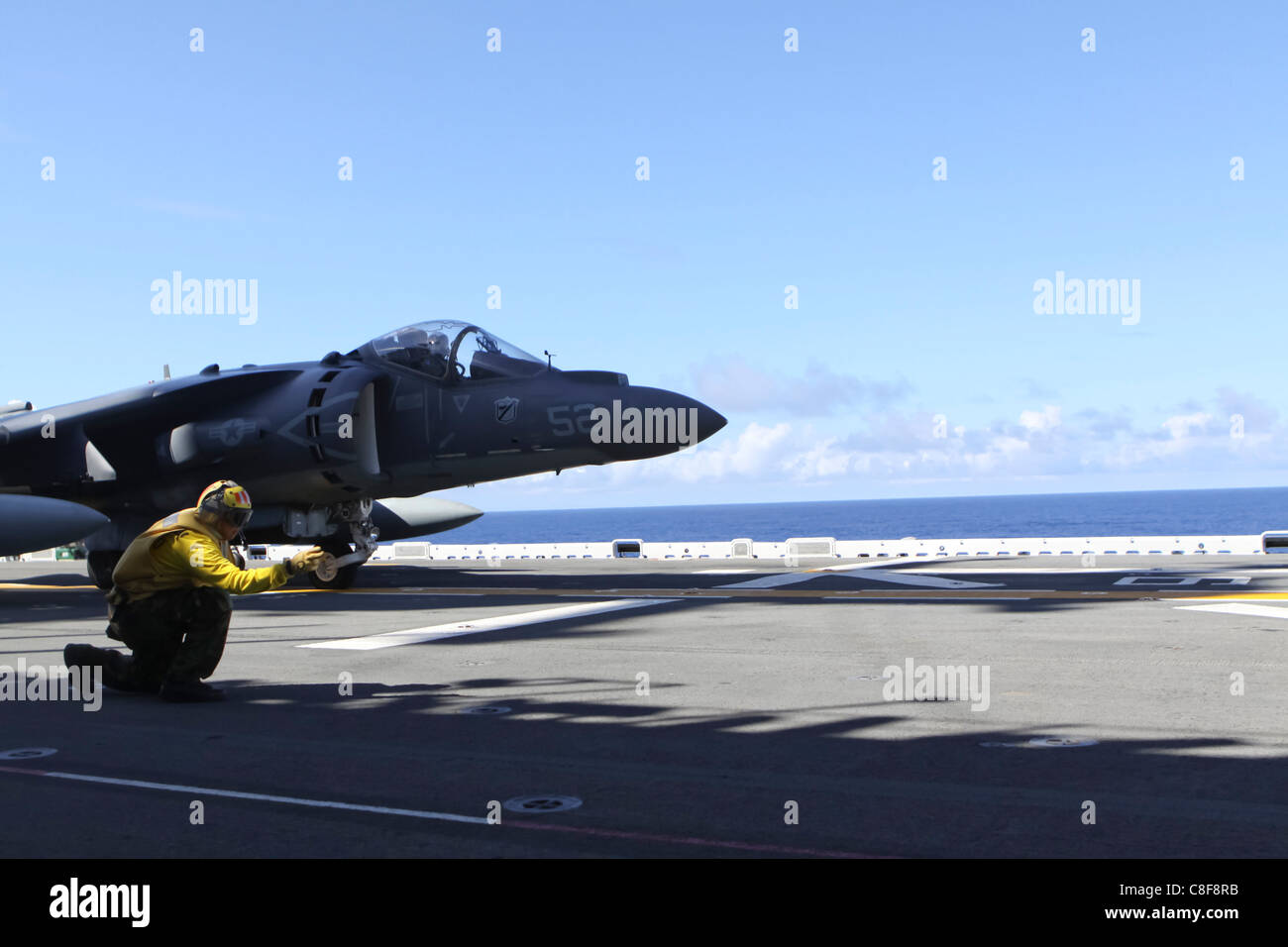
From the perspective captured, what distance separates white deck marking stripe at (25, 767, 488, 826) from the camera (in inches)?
208

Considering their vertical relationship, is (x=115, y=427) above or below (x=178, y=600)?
above

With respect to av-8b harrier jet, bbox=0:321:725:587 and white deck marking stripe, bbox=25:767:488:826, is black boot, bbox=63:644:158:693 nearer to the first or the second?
white deck marking stripe, bbox=25:767:488:826

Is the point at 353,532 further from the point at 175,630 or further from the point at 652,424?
the point at 175,630

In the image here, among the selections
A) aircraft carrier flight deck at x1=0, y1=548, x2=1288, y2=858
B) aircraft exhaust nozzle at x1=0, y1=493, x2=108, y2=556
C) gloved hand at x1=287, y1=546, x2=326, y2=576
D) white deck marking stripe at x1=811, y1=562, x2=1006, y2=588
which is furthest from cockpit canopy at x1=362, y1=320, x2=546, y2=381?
gloved hand at x1=287, y1=546, x2=326, y2=576

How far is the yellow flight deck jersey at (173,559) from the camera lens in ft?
27.1

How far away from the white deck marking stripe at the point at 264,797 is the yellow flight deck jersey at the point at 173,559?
2.16 meters

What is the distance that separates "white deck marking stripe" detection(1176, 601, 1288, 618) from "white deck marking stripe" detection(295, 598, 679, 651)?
25.5 feet

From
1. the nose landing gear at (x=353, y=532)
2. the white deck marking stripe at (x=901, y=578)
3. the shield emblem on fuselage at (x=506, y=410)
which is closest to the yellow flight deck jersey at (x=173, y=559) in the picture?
the shield emblem on fuselage at (x=506, y=410)

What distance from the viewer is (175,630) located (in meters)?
8.87

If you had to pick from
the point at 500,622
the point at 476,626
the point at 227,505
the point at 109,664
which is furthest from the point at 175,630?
the point at 500,622

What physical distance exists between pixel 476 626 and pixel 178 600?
19.9 feet

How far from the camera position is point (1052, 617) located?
14.4 m

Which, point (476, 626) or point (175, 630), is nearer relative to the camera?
point (175, 630)
